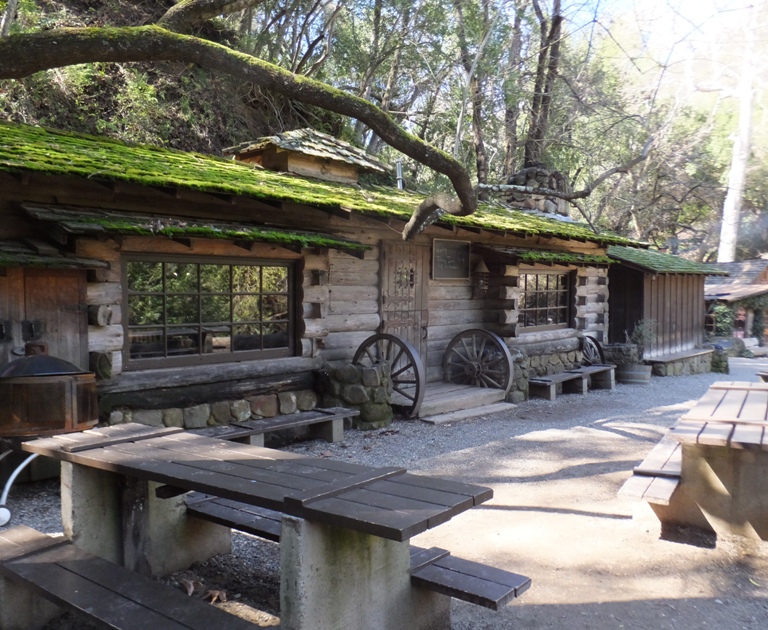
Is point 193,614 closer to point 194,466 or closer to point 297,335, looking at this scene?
point 194,466

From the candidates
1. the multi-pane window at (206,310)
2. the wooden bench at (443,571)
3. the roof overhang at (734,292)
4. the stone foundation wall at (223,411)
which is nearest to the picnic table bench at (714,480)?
the wooden bench at (443,571)

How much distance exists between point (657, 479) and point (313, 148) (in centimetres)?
686

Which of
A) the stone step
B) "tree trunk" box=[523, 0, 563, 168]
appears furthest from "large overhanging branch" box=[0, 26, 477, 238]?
"tree trunk" box=[523, 0, 563, 168]

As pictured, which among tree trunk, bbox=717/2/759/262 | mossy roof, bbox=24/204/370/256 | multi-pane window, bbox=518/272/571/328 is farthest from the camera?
tree trunk, bbox=717/2/759/262

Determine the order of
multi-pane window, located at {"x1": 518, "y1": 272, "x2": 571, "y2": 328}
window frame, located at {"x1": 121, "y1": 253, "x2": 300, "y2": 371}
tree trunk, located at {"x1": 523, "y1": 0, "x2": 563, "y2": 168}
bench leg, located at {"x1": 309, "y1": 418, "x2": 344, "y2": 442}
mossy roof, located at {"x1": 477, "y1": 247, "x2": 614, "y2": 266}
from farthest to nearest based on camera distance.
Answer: tree trunk, located at {"x1": 523, "y1": 0, "x2": 563, "y2": 168}, multi-pane window, located at {"x1": 518, "y1": 272, "x2": 571, "y2": 328}, mossy roof, located at {"x1": 477, "y1": 247, "x2": 614, "y2": 266}, bench leg, located at {"x1": 309, "y1": 418, "x2": 344, "y2": 442}, window frame, located at {"x1": 121, "y1": 253, "x2": 300, "y2": 371}

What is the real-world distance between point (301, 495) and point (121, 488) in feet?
5.52

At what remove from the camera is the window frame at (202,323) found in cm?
654

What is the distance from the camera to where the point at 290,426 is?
7.12 m

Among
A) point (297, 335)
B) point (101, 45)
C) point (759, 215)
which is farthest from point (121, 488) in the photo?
point (759, 215)

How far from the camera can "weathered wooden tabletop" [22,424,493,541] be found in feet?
8.38

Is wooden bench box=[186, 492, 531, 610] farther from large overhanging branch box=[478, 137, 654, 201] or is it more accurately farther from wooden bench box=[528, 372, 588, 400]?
large overhanging branch box=[478, 137, 654, 201]

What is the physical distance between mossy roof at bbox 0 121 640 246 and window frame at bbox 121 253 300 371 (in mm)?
915

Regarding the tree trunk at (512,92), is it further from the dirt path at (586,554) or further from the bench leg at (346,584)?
the bench leg at (346,584)

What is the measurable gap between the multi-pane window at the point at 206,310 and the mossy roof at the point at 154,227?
0.61 m
